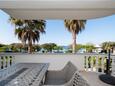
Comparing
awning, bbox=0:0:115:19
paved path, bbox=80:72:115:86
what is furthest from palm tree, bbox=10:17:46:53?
paved path, bbox=80:72:115:86

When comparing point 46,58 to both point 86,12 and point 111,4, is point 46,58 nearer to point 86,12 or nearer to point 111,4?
point 86,12

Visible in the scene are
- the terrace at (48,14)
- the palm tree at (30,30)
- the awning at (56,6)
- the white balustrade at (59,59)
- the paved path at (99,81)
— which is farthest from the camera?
the palm tree at (30,30)

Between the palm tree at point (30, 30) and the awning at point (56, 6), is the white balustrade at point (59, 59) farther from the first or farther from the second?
the palm tree at point (30, 30)

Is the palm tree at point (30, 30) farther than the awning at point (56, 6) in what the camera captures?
Yes

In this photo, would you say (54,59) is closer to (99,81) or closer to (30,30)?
(99,81)

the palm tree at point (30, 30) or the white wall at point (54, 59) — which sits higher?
the palm tree at point (30, 30)

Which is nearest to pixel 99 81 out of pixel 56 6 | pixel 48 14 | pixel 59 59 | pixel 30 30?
pixel 56 6

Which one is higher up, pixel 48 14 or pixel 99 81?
pixel 48 14

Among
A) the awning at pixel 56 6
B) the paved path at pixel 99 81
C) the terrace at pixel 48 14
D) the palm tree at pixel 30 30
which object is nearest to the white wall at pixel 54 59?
the terrace at pixel 48 14

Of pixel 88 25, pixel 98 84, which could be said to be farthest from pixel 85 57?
pixel 88 25

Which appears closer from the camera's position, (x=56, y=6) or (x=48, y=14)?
(x=56, y=6)

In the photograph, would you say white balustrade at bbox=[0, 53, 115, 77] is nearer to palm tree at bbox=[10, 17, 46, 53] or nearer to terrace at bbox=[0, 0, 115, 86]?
terrace at bbox=[0, 0, 115, 86]

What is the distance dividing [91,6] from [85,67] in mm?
4148

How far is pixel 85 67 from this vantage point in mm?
7895
